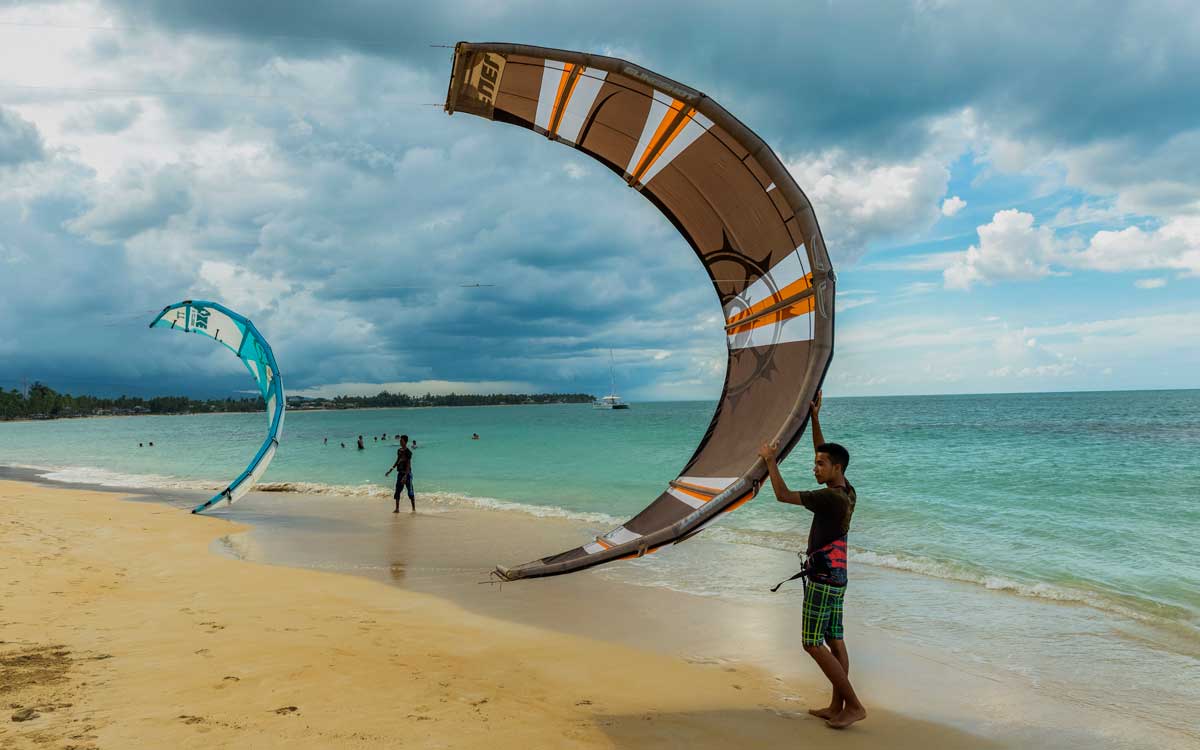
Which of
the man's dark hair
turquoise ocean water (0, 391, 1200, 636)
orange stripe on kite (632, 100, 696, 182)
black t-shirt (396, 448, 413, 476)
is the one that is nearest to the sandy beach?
the man's dark hair

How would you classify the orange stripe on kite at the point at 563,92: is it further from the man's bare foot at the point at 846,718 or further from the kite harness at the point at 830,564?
the man's bare foot at the point at 846,718

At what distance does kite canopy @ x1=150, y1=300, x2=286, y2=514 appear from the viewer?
12523mm

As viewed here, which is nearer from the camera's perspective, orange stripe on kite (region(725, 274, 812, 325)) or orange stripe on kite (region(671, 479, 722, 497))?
orange stripe on kite (region(725, 274, 812, 325))

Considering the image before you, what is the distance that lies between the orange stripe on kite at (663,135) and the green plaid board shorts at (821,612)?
2.77 metres

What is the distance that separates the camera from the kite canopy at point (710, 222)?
369 cm

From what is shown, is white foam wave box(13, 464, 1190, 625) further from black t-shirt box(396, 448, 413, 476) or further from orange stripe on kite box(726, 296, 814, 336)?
orange stripe on kite box(726, 296, 814, 336)

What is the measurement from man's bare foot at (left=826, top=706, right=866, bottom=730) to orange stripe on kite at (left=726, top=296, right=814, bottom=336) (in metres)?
2.39

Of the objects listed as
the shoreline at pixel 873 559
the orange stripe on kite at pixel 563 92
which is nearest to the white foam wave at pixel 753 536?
the shoreline at pixel 873 559

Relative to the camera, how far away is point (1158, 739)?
431 centimetres

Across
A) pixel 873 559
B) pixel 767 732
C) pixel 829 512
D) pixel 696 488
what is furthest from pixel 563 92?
Result: pixel 873 559

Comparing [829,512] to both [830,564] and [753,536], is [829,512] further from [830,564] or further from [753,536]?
[753,536]

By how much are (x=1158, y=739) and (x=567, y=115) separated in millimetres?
5523

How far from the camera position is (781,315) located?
Result: 4105 millimetres

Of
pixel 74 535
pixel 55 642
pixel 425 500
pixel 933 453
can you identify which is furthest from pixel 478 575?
pixel 933 453
